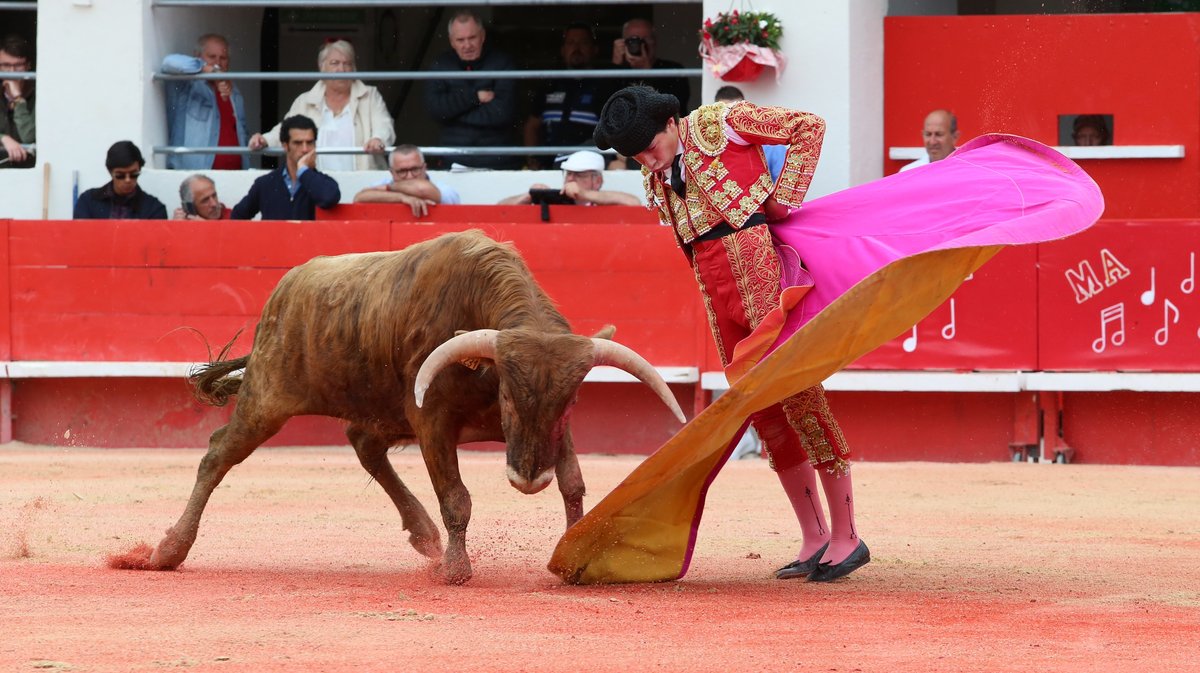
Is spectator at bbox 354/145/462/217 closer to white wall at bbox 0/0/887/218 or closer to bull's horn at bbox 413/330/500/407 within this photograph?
white wall at bbox 0/0/887/218

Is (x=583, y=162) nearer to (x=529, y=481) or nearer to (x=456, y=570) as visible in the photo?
(x=456, y=570)

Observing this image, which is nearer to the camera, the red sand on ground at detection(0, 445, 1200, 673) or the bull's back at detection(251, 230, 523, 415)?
the red sand on ground at detection(0, 445, 1200, 673)

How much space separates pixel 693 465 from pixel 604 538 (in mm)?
332

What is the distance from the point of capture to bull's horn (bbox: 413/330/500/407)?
483 centimetres

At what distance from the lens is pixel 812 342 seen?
4.74 metres

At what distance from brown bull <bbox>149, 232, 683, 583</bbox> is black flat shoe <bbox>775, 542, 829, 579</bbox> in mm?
647

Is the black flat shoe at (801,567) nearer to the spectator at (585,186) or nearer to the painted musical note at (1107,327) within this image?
the painted musical note at (1107,327)

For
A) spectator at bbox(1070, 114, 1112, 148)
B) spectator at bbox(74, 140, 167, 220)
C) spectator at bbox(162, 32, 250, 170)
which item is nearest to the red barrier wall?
spectator at bbox(1070, 114, 1112, 148)

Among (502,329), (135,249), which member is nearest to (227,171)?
(135,249)

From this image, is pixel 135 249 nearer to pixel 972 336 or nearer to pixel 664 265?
pixel 664 265

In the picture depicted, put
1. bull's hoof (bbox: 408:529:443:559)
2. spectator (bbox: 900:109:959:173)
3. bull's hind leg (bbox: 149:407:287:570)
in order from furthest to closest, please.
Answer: spectator (bbox: 900:109:959:173) < bull's hoof (bbox: 408:529:443:559) < bull's hind leg (bbox: 149:407:287:570)

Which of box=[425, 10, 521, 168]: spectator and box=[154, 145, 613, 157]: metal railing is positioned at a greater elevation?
box=[425, 10, 521, 168]: spectator

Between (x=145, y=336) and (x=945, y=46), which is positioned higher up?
(x=945, y=46)

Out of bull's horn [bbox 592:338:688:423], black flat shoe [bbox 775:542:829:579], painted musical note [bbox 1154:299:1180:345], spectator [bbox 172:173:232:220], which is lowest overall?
black flat shoe [bbox 775:542:829:579]
